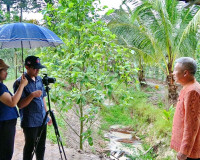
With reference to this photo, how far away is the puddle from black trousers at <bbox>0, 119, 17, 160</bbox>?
342cm

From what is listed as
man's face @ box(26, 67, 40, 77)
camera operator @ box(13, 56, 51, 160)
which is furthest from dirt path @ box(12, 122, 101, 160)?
man's face @ box(26, 67, 40, 77)

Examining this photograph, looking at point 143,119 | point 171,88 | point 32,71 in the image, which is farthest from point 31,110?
point 143,119

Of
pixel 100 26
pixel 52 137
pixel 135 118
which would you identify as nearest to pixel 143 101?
pixel 135 118

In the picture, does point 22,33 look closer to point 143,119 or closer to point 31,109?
point 31,109

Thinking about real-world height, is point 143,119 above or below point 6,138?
below

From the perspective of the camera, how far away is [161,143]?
5.98m

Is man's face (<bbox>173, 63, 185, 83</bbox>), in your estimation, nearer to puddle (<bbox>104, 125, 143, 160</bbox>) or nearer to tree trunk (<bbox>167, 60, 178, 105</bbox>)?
puddle (<bbox>104, 125, 143, 160</bbox>)

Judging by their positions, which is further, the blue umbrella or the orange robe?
the blue umbrella

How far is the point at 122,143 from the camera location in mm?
6918

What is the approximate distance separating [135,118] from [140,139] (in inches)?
74.1

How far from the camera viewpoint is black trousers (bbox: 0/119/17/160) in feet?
7.42

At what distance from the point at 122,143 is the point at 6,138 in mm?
5182

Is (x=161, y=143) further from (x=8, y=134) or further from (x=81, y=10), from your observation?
(x=8, y=134)

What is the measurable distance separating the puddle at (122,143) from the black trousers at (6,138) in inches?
135
